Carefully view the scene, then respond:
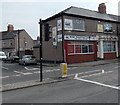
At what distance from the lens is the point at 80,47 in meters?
24.4

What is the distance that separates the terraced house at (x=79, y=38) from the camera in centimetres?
2309

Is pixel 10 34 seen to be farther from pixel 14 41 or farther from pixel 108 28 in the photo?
pixel 108 28

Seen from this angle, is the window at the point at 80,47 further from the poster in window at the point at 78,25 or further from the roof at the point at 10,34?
the roof at the point at 10,34

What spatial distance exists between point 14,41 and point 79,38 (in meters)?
30.3

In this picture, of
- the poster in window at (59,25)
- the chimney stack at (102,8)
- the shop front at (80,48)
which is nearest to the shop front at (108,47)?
the shop front at (80,48)

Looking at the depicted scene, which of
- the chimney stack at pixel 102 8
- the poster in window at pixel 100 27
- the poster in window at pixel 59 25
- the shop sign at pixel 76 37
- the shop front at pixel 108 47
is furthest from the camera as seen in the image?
the chimney stack at pixel 102 8

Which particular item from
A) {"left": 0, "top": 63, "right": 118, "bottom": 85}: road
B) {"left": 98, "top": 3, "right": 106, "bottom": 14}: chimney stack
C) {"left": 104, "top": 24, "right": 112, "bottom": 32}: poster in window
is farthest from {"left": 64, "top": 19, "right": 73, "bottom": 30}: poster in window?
{"left": 98, "top": 3, "right": 106, "bottom": 14}: chimney stack

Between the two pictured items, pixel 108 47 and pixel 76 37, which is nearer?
pixel 76 37

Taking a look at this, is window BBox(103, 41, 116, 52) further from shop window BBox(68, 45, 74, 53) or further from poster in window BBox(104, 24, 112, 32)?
shop window BBox(68, 45, 74, 53)

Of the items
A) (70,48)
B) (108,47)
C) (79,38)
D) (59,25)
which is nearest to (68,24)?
(59,25)

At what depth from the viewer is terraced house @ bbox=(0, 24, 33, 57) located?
5028cm

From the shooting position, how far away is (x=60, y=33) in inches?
925

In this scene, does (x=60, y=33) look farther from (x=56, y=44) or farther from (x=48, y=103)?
(x=48, y=103)

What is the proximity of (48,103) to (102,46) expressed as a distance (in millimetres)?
22186
